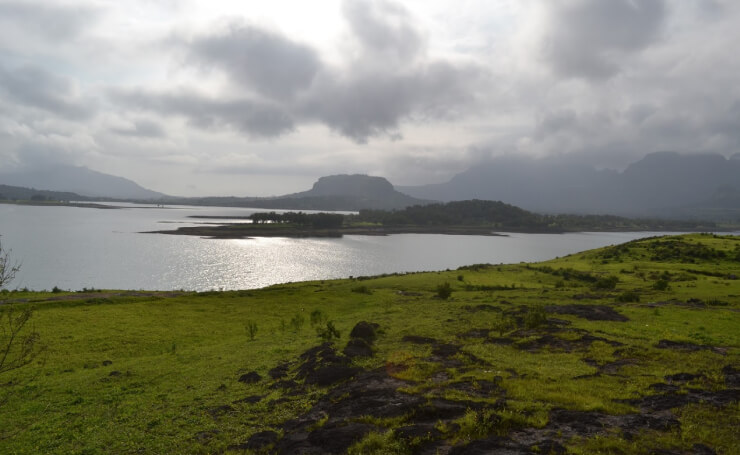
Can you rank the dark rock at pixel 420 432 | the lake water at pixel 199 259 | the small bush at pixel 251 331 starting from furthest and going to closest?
the lake water at pixel 199 259, the small bush at pixel 251 331, the dark rock at pixel 420 432

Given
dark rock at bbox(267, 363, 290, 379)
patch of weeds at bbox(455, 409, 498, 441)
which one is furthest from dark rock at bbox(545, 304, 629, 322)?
dark rock at bbox(267, 363, 290, 379)

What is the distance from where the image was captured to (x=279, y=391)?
1864cm

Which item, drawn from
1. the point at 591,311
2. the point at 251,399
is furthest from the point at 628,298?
the point at 251,399

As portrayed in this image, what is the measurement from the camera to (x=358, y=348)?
23.6 metres

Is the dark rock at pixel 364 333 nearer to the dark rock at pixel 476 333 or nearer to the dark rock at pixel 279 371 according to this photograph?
the dark rock at pixel 279 371

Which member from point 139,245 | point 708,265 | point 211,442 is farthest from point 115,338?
point 139,245

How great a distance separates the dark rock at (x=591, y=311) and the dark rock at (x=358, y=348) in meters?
18.8

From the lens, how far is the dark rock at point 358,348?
22609 millimetres

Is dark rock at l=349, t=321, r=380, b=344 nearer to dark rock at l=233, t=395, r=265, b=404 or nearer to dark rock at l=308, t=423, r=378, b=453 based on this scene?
dark rock at l=233, t=395, r=265, b=404

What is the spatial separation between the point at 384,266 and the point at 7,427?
97948 mm

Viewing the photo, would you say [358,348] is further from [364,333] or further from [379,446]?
[379,446]

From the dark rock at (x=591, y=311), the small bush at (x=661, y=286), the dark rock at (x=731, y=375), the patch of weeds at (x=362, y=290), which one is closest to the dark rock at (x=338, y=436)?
the dark rock at (x=731, y=375)

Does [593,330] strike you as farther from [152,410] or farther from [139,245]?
[139,245]

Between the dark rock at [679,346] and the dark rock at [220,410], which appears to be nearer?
the dark rock at [220,410]
